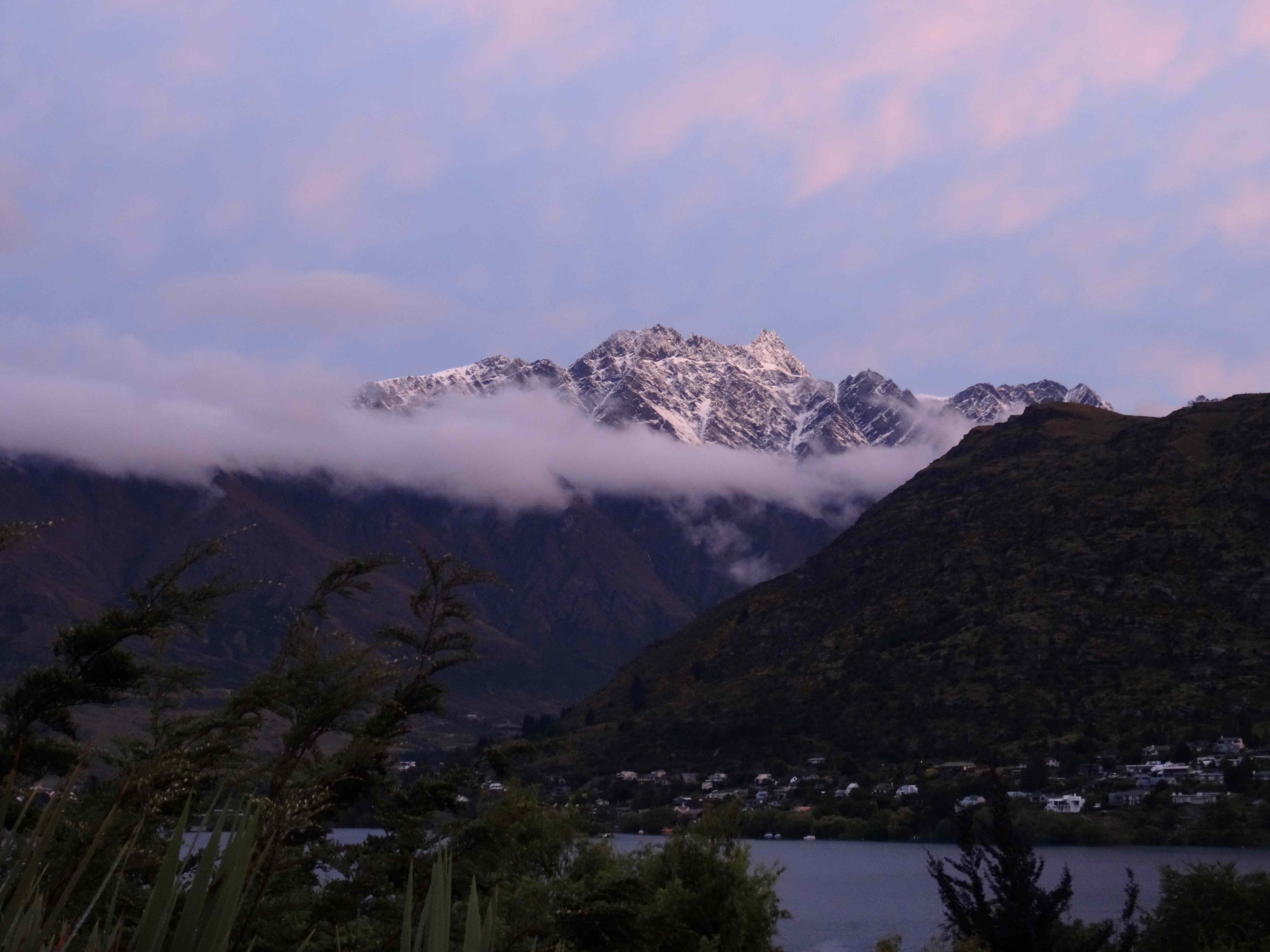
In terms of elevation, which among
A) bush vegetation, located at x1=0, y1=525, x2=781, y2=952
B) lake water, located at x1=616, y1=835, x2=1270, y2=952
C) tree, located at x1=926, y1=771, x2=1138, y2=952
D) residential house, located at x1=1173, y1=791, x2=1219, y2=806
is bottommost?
lake water, located at x1=616, y1=835, x2=1270, y2=952

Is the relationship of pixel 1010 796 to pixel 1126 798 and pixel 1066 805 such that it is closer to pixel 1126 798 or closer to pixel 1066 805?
pixel 1066 805

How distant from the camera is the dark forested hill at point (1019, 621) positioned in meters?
87.9

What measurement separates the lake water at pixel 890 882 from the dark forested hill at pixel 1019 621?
639 inches

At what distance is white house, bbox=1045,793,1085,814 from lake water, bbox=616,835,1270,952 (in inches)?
95.3

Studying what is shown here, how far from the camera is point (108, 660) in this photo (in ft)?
41.7

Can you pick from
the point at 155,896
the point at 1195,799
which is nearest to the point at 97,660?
the point at 155,896

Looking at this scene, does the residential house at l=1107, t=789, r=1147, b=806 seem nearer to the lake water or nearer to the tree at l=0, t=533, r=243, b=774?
the lake water

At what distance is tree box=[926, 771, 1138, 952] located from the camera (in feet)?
75.8

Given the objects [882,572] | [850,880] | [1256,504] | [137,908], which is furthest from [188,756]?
[882,572]

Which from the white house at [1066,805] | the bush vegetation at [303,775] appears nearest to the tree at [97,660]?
the bush vegetation at [303,775]

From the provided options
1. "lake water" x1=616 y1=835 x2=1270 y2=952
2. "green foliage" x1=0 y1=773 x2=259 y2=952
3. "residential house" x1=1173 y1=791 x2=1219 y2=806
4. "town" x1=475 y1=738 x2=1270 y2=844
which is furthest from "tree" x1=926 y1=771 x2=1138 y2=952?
"residential house" x1=1173 y1=791 x2=1219 y2=806

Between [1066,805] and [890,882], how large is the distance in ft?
50.9

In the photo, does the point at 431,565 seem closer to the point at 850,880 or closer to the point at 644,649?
the point at 850,880

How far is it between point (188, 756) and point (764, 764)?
9511 cm
